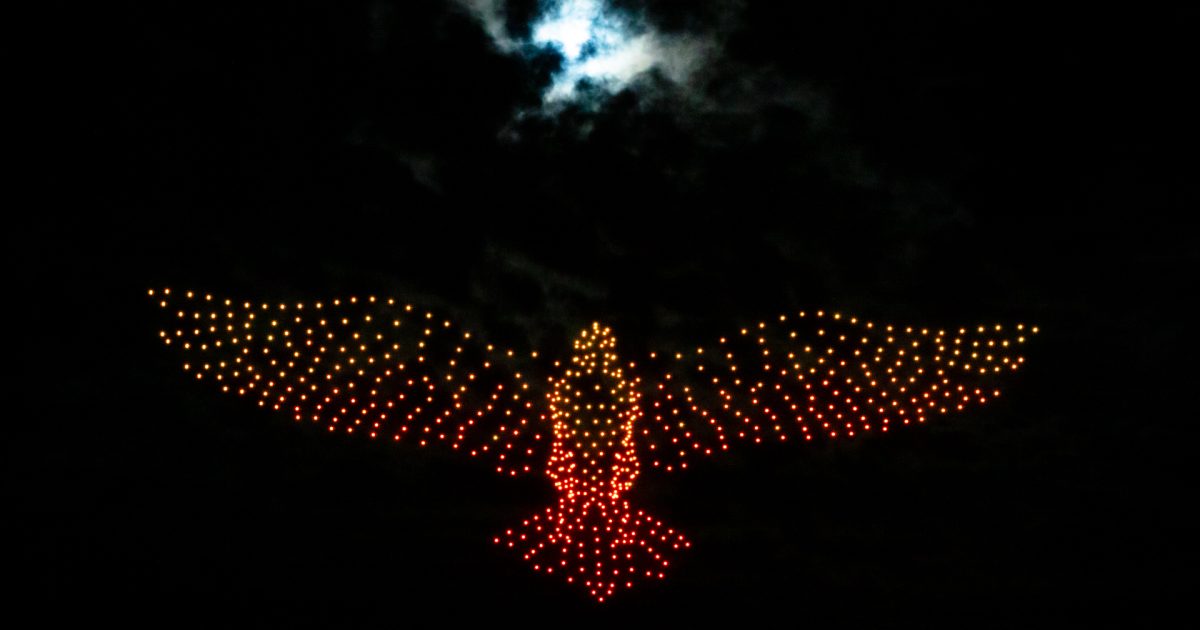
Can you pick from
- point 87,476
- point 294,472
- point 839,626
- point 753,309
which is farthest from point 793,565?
point 87,476

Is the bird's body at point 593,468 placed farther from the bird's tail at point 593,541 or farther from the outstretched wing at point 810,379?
the outstretched wing at point 810,379

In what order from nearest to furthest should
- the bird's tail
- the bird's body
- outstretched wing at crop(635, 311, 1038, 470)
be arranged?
outstretched wing at crop(635, 311, 1038, 470) < the bird's body < the bird's tail

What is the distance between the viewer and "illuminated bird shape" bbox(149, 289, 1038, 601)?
251 inches

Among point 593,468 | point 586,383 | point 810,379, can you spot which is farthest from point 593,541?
point 810,379

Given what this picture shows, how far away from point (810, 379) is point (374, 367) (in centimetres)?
271

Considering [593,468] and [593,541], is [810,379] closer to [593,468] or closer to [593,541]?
[593,468]

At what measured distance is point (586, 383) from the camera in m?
6.64

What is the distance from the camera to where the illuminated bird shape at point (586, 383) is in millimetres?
6387

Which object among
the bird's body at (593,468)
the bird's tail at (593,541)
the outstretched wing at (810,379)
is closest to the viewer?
the outstretched wing at (810,379)

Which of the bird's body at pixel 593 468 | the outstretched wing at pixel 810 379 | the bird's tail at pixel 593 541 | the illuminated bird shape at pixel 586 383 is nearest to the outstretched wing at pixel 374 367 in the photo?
the illuminated bird shape at pixel 586 383

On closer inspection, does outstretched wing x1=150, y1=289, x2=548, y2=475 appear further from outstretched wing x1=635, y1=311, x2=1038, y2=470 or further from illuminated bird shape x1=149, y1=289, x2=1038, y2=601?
outstretched wing x1=635, y1=311, x2=1038, y2=470

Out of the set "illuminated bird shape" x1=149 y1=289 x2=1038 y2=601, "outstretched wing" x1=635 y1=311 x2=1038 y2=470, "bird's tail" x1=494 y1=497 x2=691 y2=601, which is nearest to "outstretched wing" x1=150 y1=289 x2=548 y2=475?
"illuminated bird shape" x1=149 y1=289 x2=1038 y2=601

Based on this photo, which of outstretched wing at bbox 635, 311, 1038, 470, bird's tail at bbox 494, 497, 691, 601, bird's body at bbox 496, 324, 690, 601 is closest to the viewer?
outstretched wing at bbox 635, 311, 1038, 470

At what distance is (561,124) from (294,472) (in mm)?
4190
